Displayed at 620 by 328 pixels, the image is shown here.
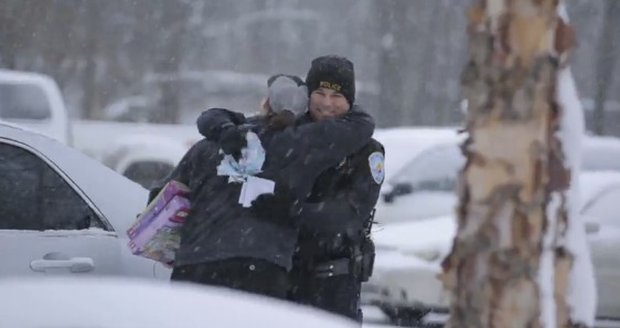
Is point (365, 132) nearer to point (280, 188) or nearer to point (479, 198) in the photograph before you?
point (280, 188)

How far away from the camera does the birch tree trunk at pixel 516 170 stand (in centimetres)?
417

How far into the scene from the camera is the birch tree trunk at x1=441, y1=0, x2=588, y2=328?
417 cm

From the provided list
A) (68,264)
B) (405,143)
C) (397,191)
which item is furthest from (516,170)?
(405,143)

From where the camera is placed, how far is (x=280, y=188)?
218 inches

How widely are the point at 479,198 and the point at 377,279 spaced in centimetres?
605

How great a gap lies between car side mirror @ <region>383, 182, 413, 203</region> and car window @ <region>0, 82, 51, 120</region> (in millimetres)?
6374

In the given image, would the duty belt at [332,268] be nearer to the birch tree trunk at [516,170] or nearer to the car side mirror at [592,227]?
the birch tree trunk at [516,170]

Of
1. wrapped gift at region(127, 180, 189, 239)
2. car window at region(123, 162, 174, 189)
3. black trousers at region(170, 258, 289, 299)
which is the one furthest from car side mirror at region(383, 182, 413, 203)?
car window at region(123, 162, 174, 189)

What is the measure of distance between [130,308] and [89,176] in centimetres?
309

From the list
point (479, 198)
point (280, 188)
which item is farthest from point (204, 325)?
point (280, 188)

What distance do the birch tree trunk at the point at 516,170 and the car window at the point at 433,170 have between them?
7736 mm

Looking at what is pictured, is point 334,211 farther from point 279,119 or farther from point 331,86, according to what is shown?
point 331,86

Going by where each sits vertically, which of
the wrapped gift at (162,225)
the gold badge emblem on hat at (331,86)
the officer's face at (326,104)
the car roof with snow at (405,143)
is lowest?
the wrapped gift at (162,225)

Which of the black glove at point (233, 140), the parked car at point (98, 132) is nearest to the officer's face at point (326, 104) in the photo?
the black glove at point (233, 140)
